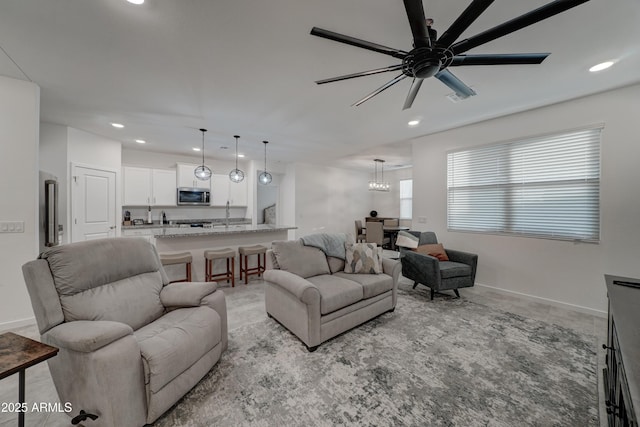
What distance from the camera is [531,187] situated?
347cm

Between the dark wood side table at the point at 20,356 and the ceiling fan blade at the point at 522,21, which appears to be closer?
the dark wood side table at the point at 20,356

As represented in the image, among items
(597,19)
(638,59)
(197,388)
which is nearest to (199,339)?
(197,388)

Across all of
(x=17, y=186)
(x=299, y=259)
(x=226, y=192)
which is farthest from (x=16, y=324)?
(x=226, y=192)

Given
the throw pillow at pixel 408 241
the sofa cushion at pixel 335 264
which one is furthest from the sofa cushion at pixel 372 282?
the throw pillow at pixel 408 241

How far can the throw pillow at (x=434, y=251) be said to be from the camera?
3748 millimetres

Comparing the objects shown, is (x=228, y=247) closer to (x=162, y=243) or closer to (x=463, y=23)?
(x=162, y=243)

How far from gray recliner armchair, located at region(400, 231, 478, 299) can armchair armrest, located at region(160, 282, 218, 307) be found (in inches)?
110

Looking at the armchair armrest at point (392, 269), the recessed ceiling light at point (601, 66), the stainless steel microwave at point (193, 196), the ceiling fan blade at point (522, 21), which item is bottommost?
the armchair armrest at point (392, 269)

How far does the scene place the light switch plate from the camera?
2521 millimetres

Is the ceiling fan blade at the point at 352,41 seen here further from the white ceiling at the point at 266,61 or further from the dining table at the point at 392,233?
the dining table at the point at 392,233

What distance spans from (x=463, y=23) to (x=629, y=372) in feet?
5.39

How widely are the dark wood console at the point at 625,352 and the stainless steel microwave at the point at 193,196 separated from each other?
653 centimetres

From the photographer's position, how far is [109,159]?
4.69 m

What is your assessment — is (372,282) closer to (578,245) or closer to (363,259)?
(363,259)
